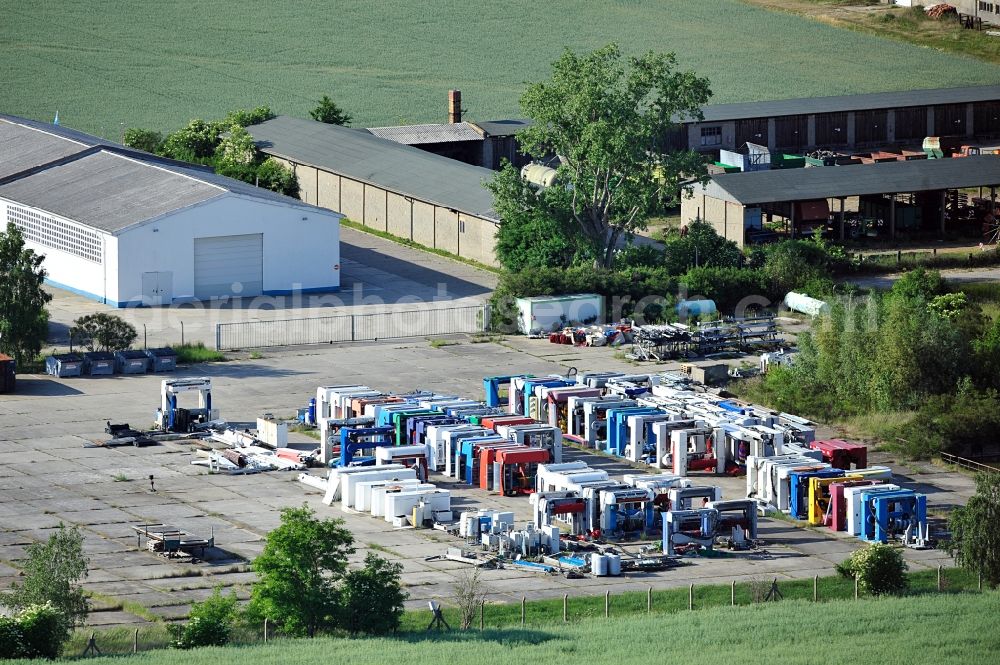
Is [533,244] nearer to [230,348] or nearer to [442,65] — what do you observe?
[230,348]

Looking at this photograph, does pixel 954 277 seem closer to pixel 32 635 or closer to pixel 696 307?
pixel 696 307

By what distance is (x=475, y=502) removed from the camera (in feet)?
153

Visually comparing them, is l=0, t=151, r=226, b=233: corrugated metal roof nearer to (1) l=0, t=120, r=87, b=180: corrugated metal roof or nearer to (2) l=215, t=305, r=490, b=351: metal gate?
(1) l=0, t=120, r=87, b=180: corrugated metal roof

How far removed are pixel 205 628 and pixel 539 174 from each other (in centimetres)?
5468

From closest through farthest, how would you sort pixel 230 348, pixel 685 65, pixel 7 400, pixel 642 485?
pixel 642 485
pixel 7 400
pixel 230 348
pixel 685 65

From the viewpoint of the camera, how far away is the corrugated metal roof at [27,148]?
3216 inches

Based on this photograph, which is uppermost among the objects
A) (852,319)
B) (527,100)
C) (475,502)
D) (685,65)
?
(685,65)

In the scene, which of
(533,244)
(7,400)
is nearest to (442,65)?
(533,244)

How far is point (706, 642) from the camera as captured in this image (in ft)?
113

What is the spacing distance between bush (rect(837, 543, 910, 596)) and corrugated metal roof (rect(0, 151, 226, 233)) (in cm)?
3698

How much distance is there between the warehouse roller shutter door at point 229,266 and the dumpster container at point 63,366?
12.0 metres

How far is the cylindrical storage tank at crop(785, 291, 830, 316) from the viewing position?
222 ft

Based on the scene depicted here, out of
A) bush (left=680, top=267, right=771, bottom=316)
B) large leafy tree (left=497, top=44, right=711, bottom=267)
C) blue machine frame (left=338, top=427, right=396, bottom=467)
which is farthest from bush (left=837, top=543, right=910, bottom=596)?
large leafy tree (left=497, top=44, right=711, bottom=267)

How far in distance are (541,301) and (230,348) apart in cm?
1063
